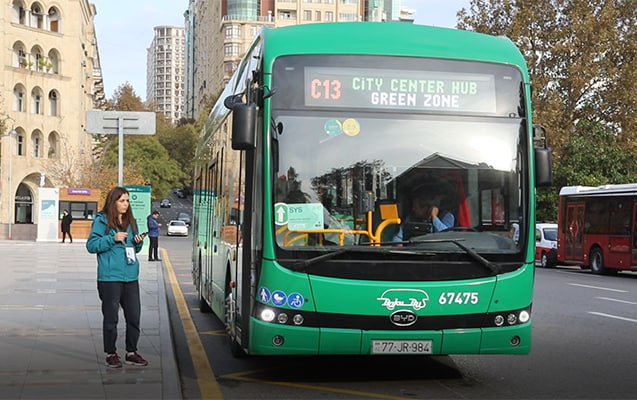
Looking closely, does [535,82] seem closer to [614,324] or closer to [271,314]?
[614,324]

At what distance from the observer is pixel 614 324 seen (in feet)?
45.0

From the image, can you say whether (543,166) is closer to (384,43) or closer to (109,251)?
(384,43)

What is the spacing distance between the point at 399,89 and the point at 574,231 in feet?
81.9

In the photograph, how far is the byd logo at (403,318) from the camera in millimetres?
7914

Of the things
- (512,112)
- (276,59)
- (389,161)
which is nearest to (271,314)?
(389,161)

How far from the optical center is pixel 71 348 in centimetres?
1002

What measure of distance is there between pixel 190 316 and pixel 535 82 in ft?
110

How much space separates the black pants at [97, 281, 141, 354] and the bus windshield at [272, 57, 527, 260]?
1.76 metres

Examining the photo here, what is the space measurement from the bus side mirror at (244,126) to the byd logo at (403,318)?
1881 millimetres

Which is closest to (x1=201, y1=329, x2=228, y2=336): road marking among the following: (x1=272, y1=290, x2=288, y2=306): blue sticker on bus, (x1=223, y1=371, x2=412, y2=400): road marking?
(x1=223, y1=371, x2=412, y2=400): road marking

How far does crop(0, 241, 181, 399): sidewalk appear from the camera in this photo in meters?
7.81

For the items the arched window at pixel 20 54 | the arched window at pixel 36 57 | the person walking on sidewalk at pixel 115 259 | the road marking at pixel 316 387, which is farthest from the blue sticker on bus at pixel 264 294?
the arched window at pixel 36 57

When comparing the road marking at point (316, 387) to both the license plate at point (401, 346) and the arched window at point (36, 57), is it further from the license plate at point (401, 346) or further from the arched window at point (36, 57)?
the arched window at point (36, 57)

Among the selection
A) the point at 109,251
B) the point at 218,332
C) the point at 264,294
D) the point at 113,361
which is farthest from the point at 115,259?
the point at 218,332
